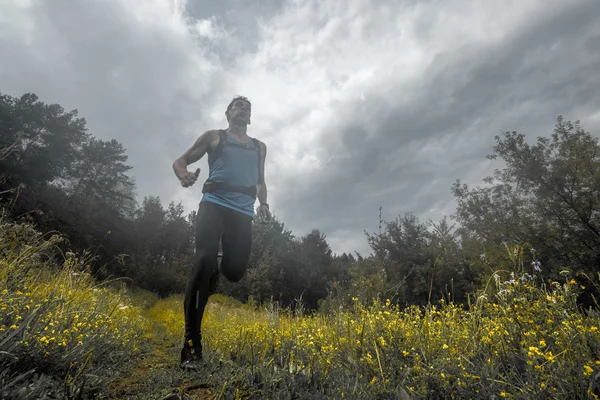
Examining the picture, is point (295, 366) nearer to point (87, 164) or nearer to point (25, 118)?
point (25, 118)

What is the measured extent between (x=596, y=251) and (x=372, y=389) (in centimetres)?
2272

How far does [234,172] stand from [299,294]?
2562cm

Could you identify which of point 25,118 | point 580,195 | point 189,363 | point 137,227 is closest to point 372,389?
point 189,363

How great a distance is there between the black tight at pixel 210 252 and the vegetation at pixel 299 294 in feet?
1.41

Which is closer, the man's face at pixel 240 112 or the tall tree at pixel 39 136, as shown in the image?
the man's face at pixel 240 112

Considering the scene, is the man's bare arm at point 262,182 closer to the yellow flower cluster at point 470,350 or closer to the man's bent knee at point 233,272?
the man's bent knee at point 233,272

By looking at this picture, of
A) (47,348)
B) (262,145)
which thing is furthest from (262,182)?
(47,348)

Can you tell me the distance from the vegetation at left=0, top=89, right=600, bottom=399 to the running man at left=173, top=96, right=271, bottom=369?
0.55m

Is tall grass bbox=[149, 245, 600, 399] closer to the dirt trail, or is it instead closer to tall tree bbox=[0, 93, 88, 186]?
the dirt trail

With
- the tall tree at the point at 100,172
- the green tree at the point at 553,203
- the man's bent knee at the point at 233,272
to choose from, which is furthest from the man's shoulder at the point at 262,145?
the tall tree at the point at 100,172

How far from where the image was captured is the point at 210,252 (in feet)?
9.42

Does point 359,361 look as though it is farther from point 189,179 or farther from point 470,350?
point 189,179

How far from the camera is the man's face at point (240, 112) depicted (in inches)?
150

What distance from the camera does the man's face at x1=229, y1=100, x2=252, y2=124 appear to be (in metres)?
3.82
